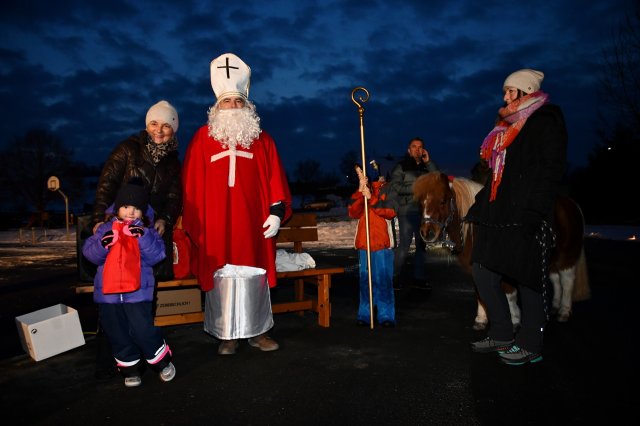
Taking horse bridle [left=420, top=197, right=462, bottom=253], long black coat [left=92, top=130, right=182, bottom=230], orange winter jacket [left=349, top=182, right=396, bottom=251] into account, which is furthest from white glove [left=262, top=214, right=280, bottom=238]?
horse bridle [left=420, top=197, right=462, bottom=253]

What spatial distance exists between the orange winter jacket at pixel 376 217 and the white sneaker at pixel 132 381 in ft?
8.68

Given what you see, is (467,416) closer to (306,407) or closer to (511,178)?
(306,407)

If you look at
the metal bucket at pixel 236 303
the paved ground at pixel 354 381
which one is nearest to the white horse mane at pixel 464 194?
the paved ground at pixel 354 381

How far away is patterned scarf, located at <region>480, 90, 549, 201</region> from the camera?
3.90 metres

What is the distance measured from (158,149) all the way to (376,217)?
237 centimetres

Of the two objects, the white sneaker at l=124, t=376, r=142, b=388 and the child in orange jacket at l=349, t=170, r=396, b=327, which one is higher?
the child in orange jacket at l=349, t=170, r=396, b=327

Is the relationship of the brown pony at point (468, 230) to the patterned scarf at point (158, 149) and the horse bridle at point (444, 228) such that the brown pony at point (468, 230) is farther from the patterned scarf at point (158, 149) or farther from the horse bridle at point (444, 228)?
the patterned scarf at point (158, 149)

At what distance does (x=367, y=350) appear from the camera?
450 centimetres

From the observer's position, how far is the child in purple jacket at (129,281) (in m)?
3.58

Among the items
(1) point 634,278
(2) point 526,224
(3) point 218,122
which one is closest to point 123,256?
(3) point 218,122

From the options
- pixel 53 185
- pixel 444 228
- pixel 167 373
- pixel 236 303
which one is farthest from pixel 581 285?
pixel 53 185

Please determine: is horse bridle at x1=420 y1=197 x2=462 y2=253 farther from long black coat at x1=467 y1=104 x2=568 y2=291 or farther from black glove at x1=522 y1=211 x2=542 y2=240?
black glove at x1=522 y1=211 x2=542 y2=240

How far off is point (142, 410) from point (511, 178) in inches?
127

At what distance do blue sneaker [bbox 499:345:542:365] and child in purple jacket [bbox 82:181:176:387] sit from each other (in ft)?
8.81
